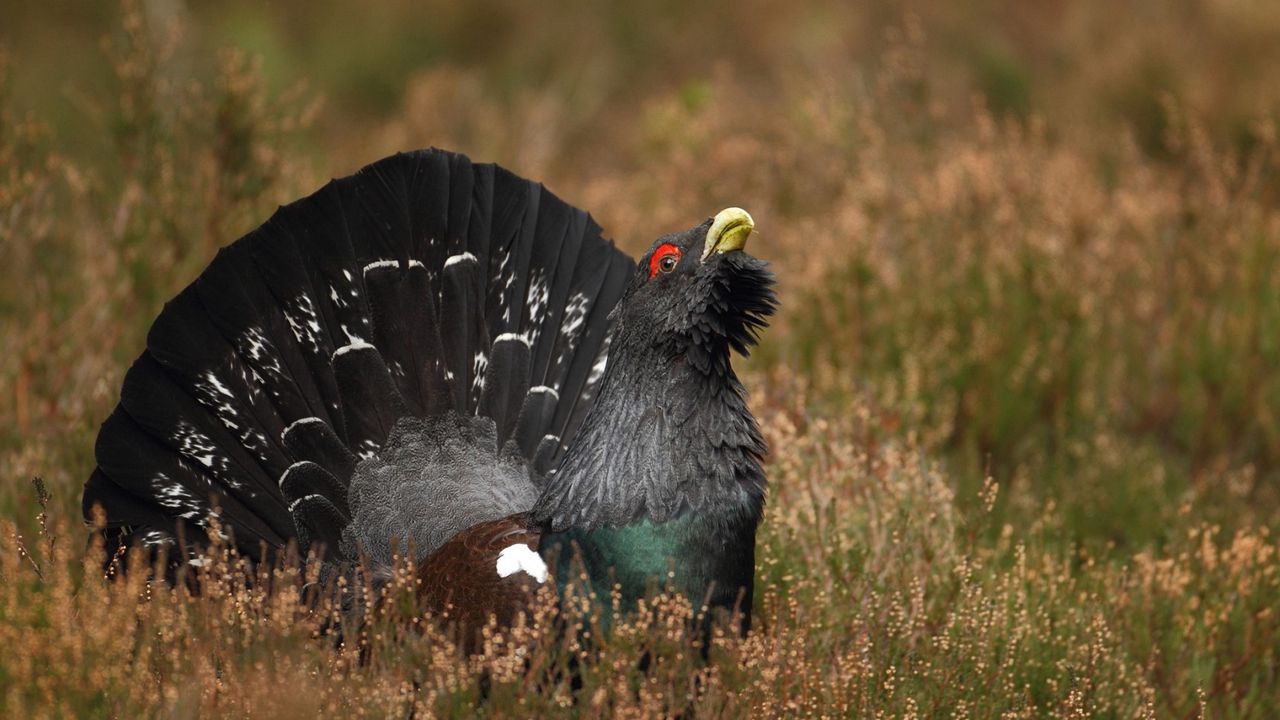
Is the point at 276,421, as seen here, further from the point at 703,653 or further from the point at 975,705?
the point at 975,705

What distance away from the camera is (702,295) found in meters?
3.62

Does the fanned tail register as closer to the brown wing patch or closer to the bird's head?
the brown wing patch

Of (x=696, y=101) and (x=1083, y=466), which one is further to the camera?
(x=696, y=101)

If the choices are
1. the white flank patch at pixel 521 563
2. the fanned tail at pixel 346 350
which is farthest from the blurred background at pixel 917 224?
the white flank patch at pixel 521 563

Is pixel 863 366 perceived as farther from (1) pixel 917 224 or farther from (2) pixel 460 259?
(2) pixel 460 259

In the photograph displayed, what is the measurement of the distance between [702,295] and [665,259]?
0.16 m

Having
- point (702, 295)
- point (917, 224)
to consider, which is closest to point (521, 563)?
point (702, 295)

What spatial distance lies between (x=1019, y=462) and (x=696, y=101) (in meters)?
2.99

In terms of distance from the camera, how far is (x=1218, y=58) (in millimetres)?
8945

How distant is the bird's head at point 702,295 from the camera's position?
3.60 m

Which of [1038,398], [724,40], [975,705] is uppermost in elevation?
[724,40]

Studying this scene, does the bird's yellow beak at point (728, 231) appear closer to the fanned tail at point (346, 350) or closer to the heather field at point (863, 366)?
the heather field at point (863, 366)

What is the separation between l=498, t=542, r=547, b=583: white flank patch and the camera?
3689 mm

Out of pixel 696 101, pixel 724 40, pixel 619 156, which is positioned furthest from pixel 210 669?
pixel 724 40
